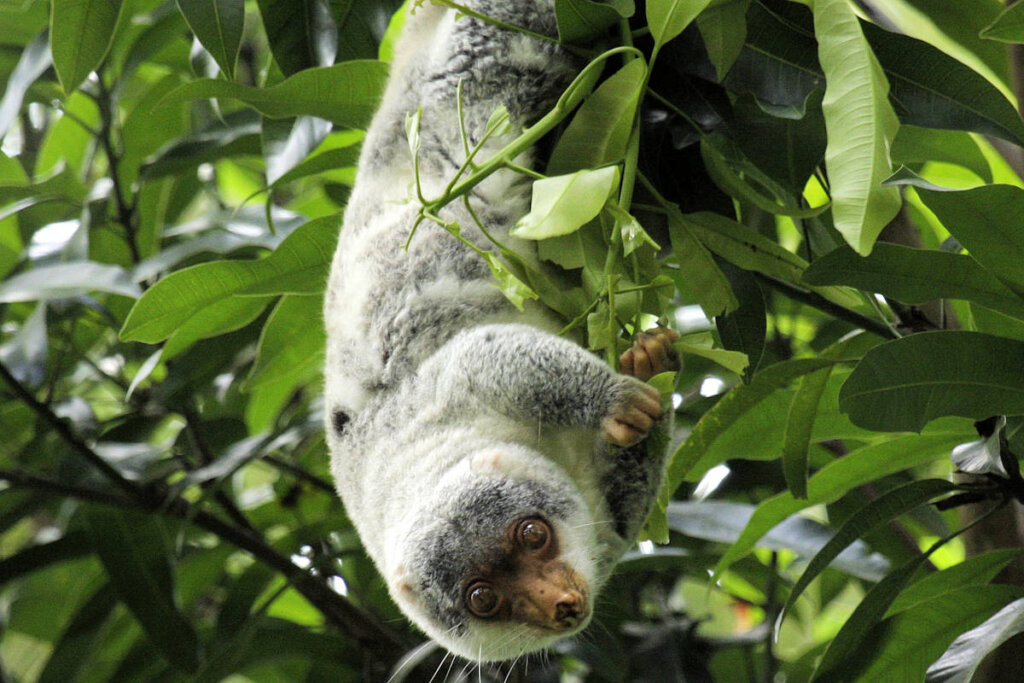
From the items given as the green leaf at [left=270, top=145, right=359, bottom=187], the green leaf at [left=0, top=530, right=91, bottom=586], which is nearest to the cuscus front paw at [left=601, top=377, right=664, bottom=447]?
the green leaf at [left=270, top=145, right=359, bottom=187]

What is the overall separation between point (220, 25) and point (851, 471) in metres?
1.76

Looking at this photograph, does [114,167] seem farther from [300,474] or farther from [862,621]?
[862,621]

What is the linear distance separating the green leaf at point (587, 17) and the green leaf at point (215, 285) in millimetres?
818

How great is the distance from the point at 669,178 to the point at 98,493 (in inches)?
80.9

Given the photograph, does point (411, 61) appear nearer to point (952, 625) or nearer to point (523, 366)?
point (523, 366)

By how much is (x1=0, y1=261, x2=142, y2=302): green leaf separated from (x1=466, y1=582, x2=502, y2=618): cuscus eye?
1.24m

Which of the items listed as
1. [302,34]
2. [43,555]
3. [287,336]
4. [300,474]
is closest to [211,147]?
[287,336]

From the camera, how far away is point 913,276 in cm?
199

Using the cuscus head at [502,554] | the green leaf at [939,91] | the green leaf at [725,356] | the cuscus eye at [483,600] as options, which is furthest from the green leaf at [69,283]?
the green leaf at [939,91]

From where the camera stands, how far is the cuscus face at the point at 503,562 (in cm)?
224

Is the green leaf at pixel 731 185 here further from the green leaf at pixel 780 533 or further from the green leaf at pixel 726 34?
the green leaf at pixel 780 533

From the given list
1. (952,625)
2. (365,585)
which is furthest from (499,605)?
(365,585)

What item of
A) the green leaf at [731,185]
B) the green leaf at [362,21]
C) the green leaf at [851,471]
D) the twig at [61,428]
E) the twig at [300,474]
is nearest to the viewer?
the green leaf at [731,185]

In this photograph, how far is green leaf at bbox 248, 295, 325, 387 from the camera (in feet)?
9.53
